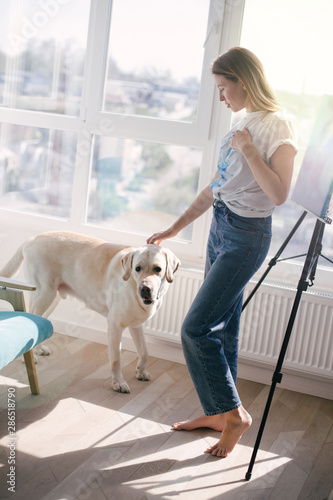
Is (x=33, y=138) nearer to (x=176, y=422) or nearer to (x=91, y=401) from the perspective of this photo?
(x=91, y=401)

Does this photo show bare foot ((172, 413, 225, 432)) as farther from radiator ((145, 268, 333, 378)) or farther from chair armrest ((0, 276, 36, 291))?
chair armrest ((0, 276, 36, 291))

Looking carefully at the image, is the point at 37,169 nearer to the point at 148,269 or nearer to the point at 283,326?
the point at 148,269

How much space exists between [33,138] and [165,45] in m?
1.00

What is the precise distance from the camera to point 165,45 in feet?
9.79

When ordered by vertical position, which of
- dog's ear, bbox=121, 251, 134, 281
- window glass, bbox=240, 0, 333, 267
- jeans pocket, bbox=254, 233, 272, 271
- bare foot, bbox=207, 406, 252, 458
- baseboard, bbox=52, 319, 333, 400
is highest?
window glass, bbox=240, 0, 333, 267

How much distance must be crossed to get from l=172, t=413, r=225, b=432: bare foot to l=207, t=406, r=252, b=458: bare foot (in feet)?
0.54

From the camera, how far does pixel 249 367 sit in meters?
2.96

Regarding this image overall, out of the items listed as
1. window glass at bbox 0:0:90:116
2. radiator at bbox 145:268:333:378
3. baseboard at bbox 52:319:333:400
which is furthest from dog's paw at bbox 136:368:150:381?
window glass at bbox 0:0:90:116

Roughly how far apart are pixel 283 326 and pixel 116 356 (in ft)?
2.87

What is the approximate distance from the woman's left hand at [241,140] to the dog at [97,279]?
2.13 ft

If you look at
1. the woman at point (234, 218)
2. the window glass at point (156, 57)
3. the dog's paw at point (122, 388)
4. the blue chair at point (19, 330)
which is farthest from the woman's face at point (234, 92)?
the dog's paw at point (122, 388)

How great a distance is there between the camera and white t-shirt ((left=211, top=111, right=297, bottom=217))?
1.84 metres

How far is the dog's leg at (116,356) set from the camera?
8.46ft

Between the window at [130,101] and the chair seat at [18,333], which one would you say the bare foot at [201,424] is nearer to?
the chair seat at [18,333]
